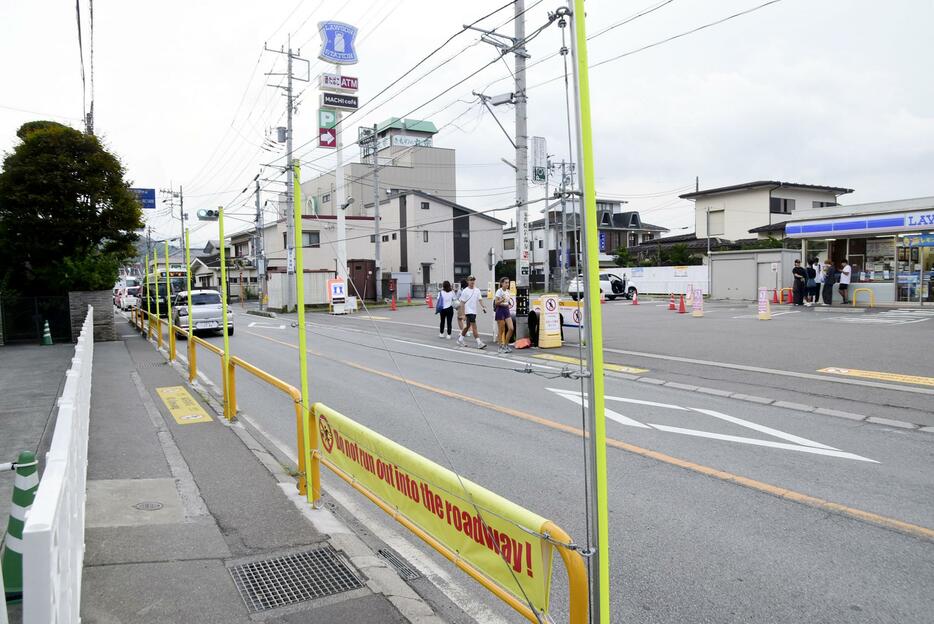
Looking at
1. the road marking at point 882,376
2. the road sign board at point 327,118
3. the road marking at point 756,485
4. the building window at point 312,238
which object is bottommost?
the road marking at point 756,485

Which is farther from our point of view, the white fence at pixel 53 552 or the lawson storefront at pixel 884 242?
the lawson storefront at pixel 884 242

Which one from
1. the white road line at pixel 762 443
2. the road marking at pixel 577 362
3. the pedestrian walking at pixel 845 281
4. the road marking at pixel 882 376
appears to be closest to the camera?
the white road line at pixel 762 443

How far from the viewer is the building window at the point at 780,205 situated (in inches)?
1838

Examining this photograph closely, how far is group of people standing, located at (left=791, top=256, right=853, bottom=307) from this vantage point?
25.0 metres

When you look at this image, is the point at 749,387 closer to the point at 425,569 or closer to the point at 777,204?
the point at 425,569

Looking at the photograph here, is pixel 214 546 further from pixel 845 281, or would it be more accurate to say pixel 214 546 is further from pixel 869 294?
pixel 845 281

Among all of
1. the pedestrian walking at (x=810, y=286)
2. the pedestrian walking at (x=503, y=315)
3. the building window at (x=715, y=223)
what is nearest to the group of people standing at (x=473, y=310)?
the pedestrian walking at (x=503, y=315)

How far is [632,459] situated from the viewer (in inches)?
263

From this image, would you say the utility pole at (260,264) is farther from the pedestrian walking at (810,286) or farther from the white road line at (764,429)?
the white road line at (764,429)

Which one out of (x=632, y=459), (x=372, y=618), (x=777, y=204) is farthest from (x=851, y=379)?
(x=777, y=204)

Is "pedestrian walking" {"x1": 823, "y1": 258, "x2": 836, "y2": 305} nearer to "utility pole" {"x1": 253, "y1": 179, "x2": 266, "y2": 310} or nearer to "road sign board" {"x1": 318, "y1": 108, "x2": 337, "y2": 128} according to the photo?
"road sign board" {"x1": 318, "y1": 108, "x2": 337, "y2": 128}

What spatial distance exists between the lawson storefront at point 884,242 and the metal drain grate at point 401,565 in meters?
25.1

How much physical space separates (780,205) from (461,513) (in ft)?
166

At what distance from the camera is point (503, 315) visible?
1645cm
